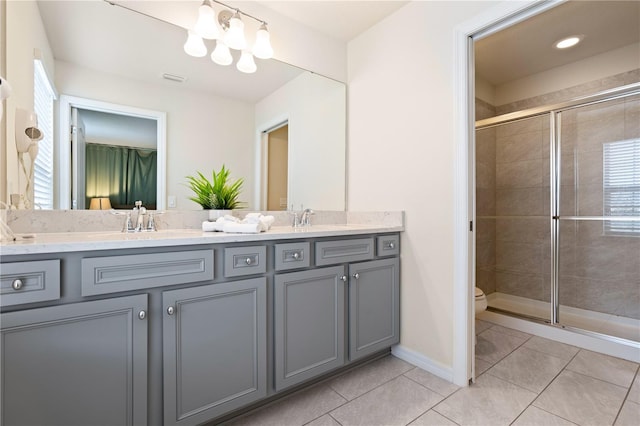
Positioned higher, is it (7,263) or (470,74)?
(470,74)

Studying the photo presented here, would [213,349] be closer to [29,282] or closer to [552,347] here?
[29,282]

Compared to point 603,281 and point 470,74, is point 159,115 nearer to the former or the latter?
point 470,74

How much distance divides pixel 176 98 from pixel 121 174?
53 cm

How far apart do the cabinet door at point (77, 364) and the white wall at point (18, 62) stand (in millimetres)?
702

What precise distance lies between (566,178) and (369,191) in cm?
202

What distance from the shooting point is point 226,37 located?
181 cm

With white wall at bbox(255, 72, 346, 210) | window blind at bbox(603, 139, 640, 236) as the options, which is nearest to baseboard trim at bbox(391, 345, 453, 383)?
white wall at bbox(255, 72, 346, 210)

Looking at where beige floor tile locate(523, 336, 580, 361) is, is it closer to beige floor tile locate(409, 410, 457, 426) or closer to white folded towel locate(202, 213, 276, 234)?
beige floor tile locate(409, 410, 457, 426)

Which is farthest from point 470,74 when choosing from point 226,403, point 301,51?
point 226,403

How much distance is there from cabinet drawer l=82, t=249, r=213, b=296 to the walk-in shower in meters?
2.71

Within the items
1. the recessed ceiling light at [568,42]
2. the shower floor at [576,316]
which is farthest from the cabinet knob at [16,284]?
the recessed ceiling light at [568,42]

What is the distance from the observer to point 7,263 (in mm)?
893

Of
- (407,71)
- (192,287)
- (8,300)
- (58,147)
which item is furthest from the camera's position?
(407,71)

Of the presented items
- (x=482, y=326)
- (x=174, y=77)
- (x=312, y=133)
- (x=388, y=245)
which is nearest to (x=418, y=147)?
(x=388, y=245)
